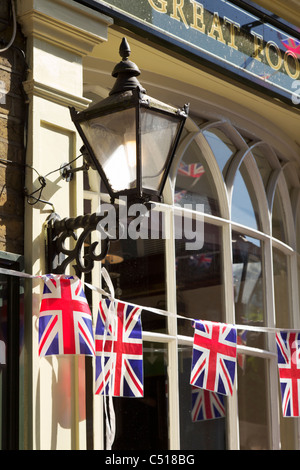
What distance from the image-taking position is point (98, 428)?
5371 millimetres

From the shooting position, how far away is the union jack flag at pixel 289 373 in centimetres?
643

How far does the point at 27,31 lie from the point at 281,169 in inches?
140

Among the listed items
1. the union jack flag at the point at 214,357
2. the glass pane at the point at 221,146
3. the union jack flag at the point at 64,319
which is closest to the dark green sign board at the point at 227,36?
the glass pane at the point at 221,146

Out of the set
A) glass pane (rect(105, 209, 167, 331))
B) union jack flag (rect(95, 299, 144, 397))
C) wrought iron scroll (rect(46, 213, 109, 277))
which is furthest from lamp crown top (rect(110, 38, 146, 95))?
glass pane (rect(105, 209, 167, 331))

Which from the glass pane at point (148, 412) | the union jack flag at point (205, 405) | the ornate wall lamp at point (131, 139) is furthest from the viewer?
the union jack flag at point (205, 405)

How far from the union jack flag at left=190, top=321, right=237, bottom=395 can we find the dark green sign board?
2.09 metres

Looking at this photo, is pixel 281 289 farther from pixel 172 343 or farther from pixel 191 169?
pixel 172 343

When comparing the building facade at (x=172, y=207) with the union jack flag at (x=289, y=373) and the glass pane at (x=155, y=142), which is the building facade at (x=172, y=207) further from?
the glass pane at (x=155, y=142)

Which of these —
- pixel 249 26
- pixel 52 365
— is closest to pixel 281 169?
pixel 249 26

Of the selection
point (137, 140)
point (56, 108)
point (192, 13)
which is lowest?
point (137, 140)

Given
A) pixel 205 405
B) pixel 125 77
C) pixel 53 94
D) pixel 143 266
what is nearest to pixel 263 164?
pixel 143 266

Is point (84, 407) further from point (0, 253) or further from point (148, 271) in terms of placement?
point (148, 271)

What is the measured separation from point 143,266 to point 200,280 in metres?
0.71

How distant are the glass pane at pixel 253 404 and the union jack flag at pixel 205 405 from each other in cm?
47
